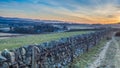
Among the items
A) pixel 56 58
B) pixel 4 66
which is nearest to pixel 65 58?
pixel 56 58

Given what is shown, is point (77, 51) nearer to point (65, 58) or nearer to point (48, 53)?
point (65, 58)

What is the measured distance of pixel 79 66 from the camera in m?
15.1

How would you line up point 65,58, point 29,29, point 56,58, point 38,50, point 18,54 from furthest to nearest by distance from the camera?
1. point 29,29
2. point 65,58
3. point 56,58
4. point 38,50
5. point 18,54

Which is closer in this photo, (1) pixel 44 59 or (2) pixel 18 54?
(2) pixel 18 54

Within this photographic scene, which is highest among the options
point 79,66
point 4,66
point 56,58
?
point 4,66

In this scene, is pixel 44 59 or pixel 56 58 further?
pixel 56 58

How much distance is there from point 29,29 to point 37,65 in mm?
30072

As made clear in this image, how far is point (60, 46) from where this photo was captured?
1355cm

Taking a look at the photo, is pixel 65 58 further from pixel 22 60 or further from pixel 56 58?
pixel 22 60

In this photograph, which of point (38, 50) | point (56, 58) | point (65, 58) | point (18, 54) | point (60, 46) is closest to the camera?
point (18, 54)

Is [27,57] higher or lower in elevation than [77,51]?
higher

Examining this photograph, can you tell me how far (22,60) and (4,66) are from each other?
142 cm

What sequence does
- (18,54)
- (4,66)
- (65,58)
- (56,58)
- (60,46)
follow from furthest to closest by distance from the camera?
(65,58) → (60,46) → (56,58) → (18,54) → (4,66)

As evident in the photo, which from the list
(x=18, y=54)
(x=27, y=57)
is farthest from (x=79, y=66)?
(x=18, y=54)
